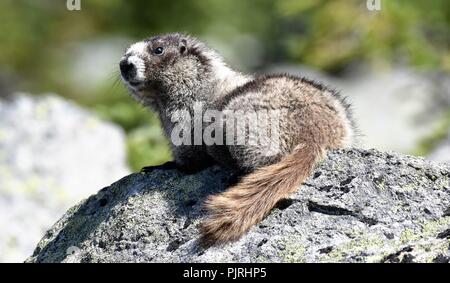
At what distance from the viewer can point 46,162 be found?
11703 millimetres

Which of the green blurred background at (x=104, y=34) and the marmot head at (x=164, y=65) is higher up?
the green blurred background at (x=104, y=34)

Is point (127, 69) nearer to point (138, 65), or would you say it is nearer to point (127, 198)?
point (138, 65)

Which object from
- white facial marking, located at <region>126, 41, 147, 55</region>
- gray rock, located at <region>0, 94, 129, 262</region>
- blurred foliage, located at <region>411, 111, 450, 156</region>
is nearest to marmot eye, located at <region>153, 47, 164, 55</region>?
white facial marking, located at <region>126, 41, 147, 55</region>

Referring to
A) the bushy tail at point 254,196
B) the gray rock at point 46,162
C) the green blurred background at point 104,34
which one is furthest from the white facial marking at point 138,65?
the green blurred background at point 104,34

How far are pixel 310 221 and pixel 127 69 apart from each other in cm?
263

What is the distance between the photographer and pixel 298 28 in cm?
2736

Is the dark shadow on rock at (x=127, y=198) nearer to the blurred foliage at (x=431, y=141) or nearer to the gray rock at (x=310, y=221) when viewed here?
the gray rock at (x=310, y=221)

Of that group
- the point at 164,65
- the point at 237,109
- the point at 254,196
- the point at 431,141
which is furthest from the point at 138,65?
the point at 431,141

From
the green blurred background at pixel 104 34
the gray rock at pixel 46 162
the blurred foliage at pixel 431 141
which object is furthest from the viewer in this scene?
the green blurred background at pixel 104 34

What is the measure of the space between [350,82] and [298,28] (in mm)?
4804

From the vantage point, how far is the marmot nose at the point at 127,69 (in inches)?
322

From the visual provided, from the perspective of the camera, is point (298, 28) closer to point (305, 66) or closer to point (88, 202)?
point (305, 66)

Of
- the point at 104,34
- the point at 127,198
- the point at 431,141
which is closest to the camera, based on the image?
the point at 127,198

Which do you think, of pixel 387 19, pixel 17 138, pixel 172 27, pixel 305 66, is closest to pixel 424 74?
pixel 387 19
